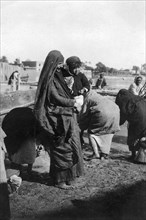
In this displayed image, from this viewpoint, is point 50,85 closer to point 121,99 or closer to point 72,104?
point 72,104

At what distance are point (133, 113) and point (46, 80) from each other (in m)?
2.52

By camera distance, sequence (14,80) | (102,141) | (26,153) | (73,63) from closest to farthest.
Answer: (26,153), (73,63), (102,141), (14,80)

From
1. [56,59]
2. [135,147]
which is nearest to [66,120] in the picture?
[56,59]

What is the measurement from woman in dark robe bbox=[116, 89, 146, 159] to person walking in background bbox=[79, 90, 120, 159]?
0.23 m

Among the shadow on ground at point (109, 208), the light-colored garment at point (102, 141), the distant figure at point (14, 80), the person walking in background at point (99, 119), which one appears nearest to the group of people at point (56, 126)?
the shadow on ground at point (109, 208)

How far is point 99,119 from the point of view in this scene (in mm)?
6617

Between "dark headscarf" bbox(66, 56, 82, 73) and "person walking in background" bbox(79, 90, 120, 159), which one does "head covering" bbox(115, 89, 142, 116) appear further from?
"dark headscarf" bbox(66, 56, 82, 73)

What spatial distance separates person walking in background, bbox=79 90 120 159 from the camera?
260 inches

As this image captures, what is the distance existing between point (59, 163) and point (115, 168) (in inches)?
66.9

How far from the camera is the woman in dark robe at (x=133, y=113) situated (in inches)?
266

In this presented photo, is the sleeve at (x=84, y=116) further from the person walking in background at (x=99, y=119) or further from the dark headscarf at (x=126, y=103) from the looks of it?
the dark headscarf at (x=126, y=103)

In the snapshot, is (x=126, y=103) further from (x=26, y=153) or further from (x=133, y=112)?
(x=26, y=153)

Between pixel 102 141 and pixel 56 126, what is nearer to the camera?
pixel 56 126

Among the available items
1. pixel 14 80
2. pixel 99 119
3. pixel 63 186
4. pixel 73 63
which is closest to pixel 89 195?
pixel 63 186
